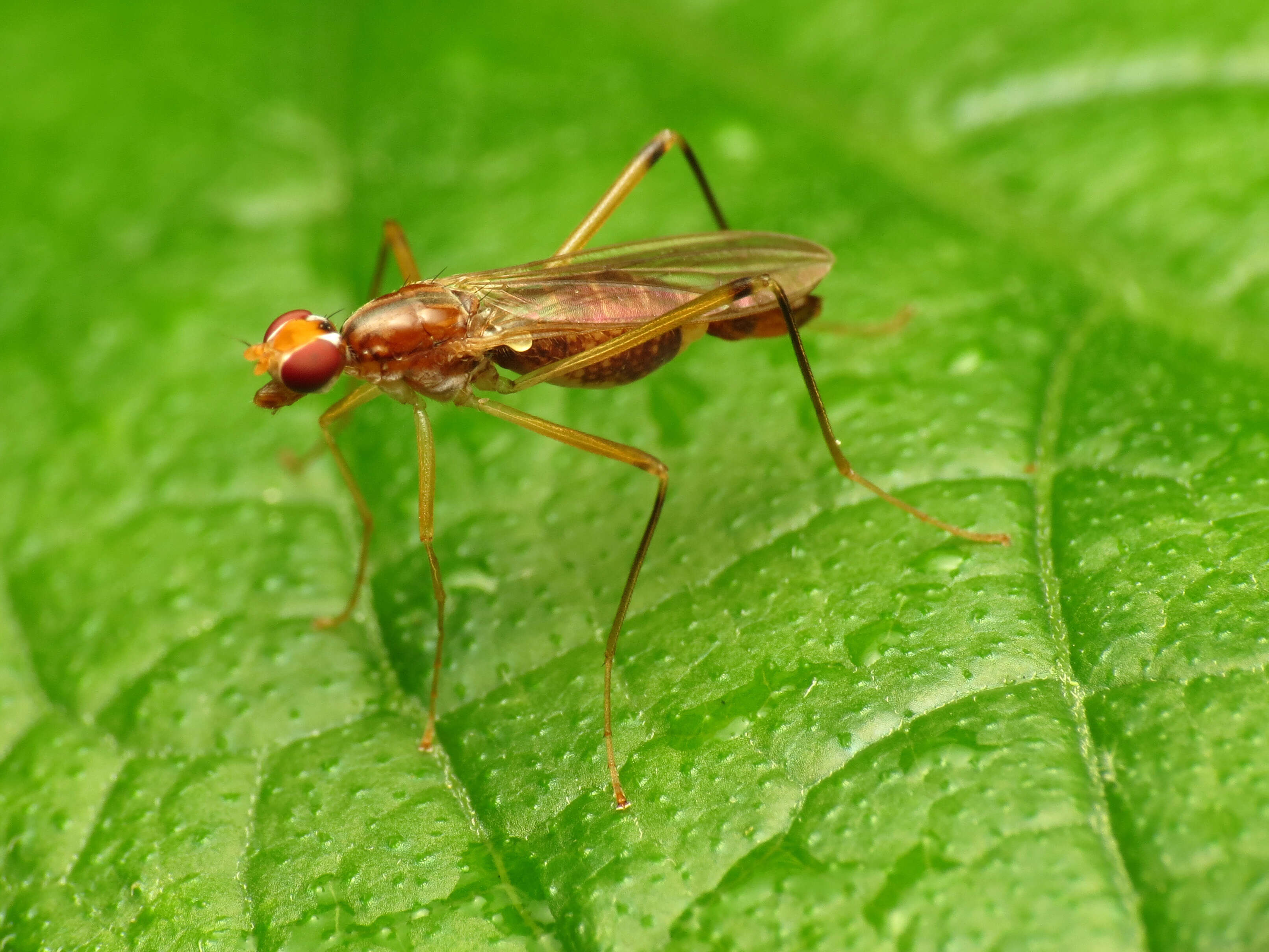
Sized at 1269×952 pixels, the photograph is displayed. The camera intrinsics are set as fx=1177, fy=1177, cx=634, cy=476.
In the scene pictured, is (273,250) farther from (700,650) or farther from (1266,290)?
(1266,290)

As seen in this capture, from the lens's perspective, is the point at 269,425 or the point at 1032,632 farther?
the point at 269,425

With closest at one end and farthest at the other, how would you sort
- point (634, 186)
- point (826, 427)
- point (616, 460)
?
1. point (826, 427)
2. point (616, 460)
3. point (634, 186)

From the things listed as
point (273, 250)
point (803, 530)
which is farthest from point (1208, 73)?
point (273, 250)

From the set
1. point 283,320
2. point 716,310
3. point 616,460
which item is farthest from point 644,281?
point 283,320

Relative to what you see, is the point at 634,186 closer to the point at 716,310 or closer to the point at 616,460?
the point at 716,310

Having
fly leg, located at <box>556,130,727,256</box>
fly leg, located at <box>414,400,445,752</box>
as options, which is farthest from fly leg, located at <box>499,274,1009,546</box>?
fly leg, located at <box>556,130,727,256</box>

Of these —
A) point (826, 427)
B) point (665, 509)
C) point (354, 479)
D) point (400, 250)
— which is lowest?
point (665, 509)
